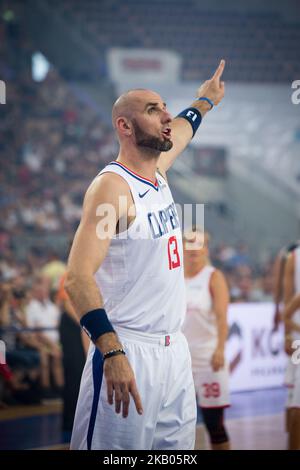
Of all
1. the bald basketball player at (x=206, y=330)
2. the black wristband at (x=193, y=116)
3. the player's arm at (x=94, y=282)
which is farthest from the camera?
the bald basketball player at (x=206, y=330)

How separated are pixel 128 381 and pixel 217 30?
2630cm

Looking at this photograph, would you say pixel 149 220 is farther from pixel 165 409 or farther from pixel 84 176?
pixel 84 176

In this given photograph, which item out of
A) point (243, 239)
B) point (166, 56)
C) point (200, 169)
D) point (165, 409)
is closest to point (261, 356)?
point (165, 409)

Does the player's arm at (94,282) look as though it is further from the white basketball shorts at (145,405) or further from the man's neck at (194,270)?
the man's neck at (194,270)

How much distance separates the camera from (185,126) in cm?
516

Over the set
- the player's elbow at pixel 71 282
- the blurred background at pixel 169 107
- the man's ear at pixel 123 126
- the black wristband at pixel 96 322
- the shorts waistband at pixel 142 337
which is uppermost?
the blurred background at pixel 169 107

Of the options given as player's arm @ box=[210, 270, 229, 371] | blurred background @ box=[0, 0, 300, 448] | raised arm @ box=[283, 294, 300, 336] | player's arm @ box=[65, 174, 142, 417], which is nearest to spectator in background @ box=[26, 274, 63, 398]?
blurred background @ box=[0, 0, 300, 448]

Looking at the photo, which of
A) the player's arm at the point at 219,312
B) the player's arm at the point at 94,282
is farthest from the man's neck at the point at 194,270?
the player's arm at the point at 94,282

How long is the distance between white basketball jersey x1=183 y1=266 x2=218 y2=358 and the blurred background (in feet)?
26.7

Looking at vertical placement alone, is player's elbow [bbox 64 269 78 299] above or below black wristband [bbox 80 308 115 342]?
above

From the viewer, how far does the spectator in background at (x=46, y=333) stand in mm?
11719

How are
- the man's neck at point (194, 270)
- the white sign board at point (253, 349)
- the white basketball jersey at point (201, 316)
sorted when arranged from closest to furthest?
1. the white basketball jersey at point (201, 316)
2. the man's neck at point (194, 270)
3. the white sign board at point (253, 349)

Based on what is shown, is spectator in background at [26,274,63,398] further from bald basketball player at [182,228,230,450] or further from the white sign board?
bald basketball player at [182,228,230,450]

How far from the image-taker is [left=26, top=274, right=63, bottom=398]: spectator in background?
38.4 ft
